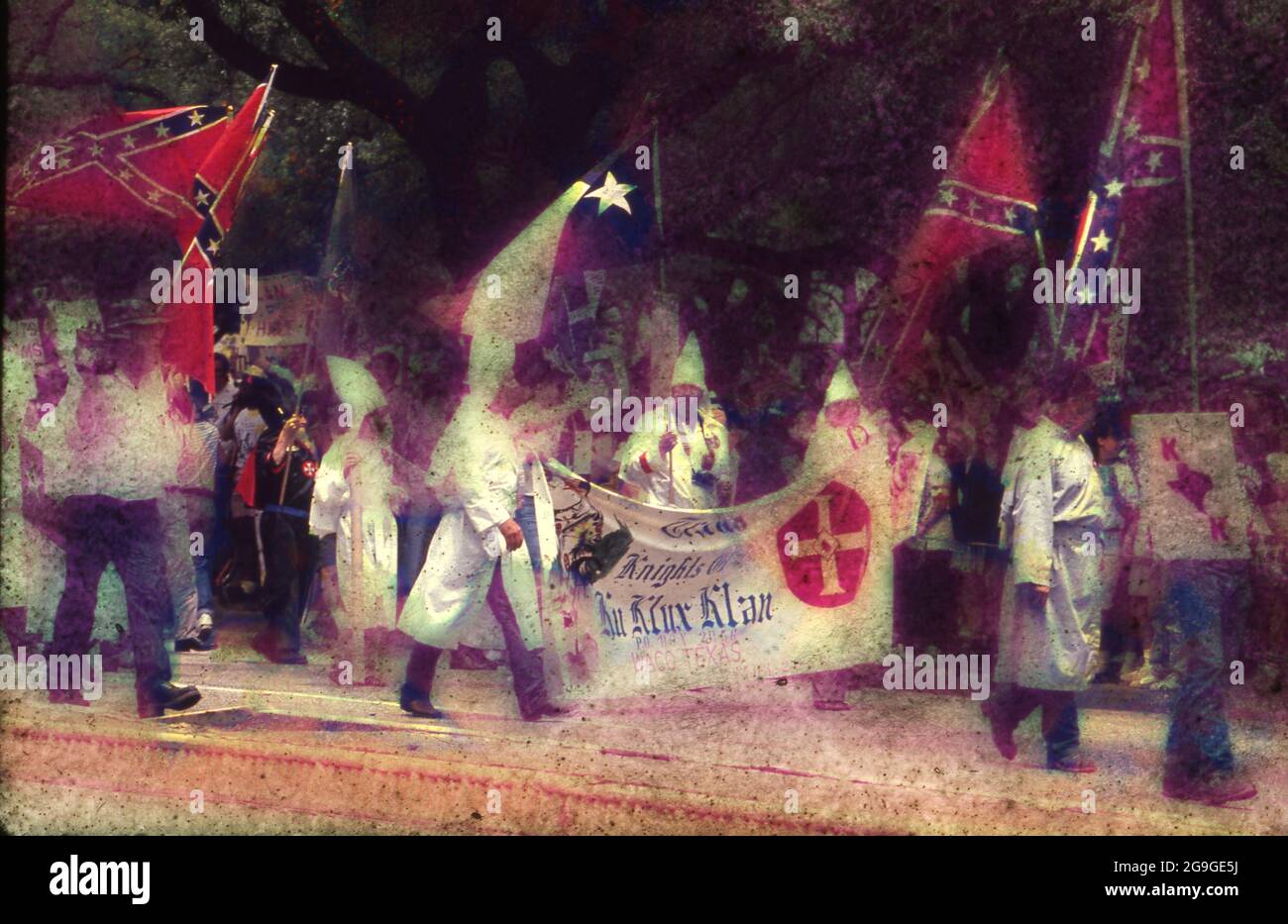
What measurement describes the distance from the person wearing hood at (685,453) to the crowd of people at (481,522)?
1 centimetres

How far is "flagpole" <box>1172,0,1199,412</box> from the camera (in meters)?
9.98

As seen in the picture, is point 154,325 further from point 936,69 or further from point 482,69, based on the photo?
point 936,69

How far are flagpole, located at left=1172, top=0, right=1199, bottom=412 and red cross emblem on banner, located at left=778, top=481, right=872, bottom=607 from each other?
1910mm

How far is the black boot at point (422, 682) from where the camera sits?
9.98 m

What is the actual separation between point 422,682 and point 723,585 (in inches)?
66.6

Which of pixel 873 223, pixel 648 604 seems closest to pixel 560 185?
pixel 873 223

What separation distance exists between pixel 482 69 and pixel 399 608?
9.64 feet

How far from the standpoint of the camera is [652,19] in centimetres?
1003

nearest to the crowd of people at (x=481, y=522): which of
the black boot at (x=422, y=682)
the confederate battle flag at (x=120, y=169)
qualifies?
the black boot at (x=422, y=682)
